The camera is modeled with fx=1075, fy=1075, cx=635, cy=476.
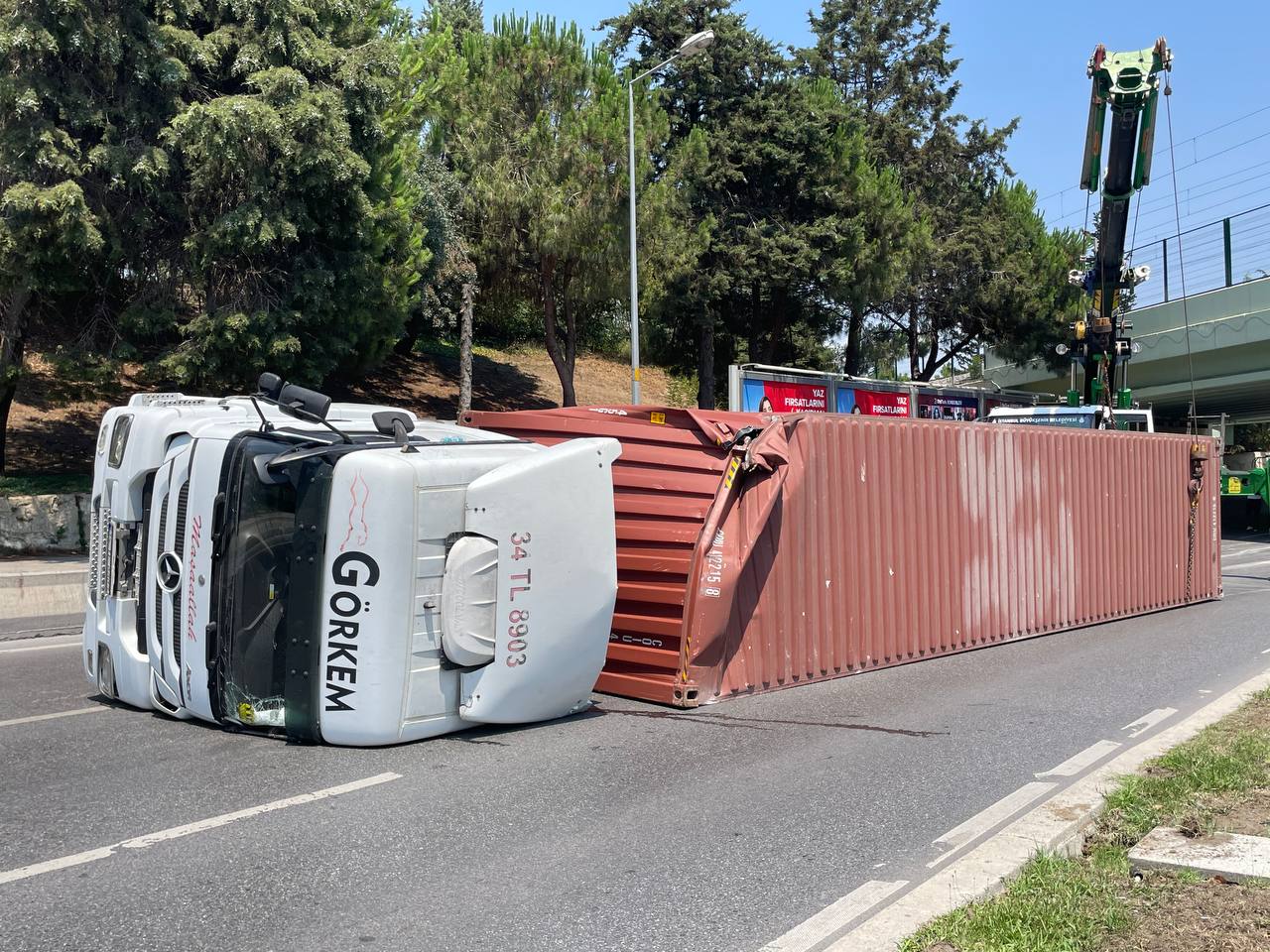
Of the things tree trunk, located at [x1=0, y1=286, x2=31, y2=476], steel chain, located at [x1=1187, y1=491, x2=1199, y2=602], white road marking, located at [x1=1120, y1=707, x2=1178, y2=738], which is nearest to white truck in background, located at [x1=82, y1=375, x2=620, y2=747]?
white road marking, located at [x1=1120, y1=707, x2=1178, y2=738]

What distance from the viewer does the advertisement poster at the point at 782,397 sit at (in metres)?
20.5

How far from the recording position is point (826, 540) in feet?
28.8

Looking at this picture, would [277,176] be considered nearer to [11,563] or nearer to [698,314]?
[11,563]

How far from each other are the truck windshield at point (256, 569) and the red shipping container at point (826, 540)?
1.61 meters

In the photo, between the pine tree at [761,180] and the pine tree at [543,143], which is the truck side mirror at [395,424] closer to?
the pine tree at [543,143]

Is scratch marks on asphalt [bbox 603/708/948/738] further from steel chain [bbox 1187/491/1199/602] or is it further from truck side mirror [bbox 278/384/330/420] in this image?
steel chain [bbox 1187/491/1199/602]

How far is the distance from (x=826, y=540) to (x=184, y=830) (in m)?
5.45

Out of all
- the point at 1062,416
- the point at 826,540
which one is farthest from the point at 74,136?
the point at 1062,416

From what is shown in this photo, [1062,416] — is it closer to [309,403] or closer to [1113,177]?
[1113,177]

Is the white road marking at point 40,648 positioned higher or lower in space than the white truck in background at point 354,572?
lower

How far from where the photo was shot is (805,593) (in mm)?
8531

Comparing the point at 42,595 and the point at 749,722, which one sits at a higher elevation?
the point at 42,595

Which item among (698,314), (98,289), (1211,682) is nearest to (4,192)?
(98,289)

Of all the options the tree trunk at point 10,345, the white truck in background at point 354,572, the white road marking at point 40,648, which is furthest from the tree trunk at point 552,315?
the white truck in background at point 354,572
